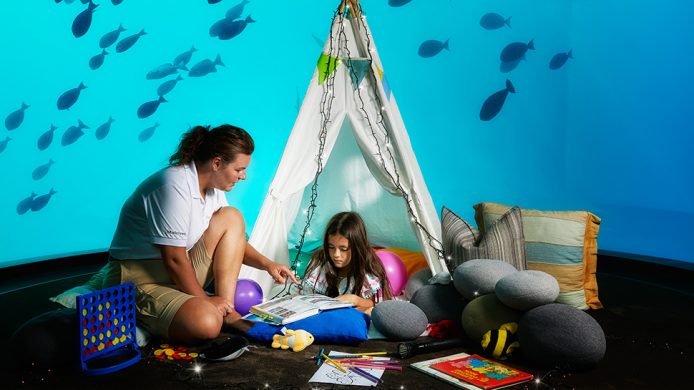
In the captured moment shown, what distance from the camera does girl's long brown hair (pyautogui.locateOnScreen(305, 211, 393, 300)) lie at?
3008mm

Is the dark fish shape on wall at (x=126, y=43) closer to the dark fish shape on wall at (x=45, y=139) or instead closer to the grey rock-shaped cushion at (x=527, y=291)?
the dark fish shape on wall at (x=45, y=139)

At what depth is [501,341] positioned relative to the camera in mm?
2277

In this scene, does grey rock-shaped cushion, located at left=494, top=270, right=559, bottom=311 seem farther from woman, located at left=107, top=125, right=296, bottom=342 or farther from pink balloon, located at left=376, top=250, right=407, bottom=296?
woman, located at left=107, top=125, right=296, bottom=342

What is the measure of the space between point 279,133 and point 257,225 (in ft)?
12.4

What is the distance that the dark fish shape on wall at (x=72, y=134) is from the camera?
612 centimetres

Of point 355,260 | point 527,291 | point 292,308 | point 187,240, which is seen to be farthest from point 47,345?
point 527,291

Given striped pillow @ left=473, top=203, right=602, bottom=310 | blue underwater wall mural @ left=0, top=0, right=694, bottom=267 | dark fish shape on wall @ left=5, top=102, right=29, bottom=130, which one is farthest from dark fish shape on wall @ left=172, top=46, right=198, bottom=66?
striped pillow @ left=473, top=203, right=602, bottom=310

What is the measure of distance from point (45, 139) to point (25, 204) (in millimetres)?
765

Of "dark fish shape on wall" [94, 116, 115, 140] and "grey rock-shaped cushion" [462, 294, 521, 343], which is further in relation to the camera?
"dark fish shape on wall" [94, 116, 115, 140]

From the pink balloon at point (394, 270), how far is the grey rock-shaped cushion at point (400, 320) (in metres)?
0.60

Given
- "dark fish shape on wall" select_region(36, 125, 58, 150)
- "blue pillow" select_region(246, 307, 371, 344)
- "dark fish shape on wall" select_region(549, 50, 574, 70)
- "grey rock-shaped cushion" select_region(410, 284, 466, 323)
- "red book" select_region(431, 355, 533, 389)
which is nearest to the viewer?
"red book" select_region(431, 355, 533, 389)

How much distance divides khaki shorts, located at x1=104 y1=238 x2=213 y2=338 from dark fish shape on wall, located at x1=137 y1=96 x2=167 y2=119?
4.21 meters

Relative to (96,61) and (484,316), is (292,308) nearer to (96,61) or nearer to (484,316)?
(484,316)

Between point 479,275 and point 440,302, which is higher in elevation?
point 479,275
